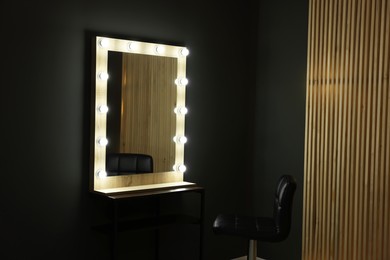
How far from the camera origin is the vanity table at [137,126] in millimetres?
3781

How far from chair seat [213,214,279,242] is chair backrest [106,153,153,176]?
724 millimetres

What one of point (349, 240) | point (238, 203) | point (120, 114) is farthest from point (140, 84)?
point (349, 240)

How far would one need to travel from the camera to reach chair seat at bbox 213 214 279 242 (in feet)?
12.3

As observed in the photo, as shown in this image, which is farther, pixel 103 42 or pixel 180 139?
pixel 180 139

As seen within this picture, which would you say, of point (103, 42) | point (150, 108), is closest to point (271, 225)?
point (150, 108)

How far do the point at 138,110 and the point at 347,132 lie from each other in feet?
5.58

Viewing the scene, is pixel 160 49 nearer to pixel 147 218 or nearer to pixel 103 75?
pixel 103 75

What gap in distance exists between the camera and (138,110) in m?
4.04

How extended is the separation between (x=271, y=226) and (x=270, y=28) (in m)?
2.00

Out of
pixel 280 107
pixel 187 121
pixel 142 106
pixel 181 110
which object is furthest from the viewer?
pixel 280 107

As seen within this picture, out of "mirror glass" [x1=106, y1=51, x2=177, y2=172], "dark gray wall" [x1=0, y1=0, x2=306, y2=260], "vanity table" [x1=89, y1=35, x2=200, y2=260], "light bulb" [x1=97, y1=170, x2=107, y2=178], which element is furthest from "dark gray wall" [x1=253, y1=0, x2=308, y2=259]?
"light bulb" [x1=97, y1=170, x2=107, y2=178]

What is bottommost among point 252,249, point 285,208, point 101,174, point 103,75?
point 252,249

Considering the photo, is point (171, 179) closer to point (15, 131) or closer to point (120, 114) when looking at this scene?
point (120, 114)

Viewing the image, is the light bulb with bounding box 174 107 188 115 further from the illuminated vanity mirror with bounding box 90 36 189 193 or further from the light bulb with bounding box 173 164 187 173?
the light bulb with bounding box 173 164 187 173
